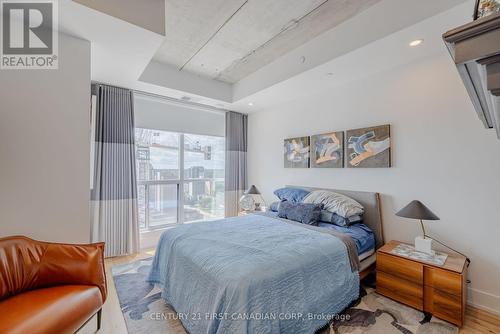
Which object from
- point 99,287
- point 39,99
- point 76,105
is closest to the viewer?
point 99,287

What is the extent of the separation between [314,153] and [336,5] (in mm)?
1959

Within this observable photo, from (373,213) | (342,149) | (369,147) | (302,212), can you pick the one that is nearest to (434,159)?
(369,147)

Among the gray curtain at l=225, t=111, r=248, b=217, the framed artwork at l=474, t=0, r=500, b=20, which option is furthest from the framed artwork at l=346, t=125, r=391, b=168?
the framed artwork at l=474, t=0, r=500, b=20

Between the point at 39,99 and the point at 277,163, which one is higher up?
the point at 39,99

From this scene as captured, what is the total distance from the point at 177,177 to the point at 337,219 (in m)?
2.87

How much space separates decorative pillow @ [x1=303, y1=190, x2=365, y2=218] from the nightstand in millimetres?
541

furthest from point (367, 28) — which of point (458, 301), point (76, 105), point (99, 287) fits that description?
point (99, 287)

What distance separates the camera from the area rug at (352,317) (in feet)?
6.04

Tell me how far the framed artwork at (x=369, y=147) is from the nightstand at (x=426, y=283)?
107cm

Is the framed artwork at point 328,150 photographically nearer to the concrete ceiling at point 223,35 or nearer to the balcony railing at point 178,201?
the concrete ceiling at point 223,35

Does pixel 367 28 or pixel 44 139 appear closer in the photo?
pixel 44 139

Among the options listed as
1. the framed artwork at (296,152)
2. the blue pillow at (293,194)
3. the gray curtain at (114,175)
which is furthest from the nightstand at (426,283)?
the gray curtain at (114,175)

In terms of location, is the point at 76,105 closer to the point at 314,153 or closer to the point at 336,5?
the point at 336,5

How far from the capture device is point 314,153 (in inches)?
140
